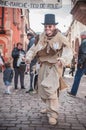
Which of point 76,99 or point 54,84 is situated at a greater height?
point 54,84

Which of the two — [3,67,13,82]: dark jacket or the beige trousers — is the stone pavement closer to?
the beige trousers

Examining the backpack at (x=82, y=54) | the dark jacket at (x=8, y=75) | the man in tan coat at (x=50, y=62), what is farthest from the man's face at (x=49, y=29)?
the dark jacket at (x=8, y=75)

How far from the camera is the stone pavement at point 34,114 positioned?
629 cm

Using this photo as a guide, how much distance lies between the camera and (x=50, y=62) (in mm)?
6746

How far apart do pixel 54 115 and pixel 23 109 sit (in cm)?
142

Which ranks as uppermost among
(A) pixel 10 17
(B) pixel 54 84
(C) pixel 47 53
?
(C) pixel 47 53

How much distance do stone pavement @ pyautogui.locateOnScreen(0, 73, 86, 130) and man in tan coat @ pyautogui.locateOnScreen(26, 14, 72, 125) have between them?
268 mm

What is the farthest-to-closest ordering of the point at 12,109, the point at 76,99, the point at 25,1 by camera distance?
1. the point at 76,99
2. the point at 12,109
3. the point at 25,1

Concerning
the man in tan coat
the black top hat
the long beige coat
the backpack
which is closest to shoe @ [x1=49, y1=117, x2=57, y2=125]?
the man in tan coat

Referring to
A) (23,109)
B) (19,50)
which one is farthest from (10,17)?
(23,109)

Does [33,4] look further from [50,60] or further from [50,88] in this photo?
[50,88]

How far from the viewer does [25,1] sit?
21.2 feet

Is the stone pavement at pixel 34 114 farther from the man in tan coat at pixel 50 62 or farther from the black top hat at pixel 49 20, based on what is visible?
the black top hat at pixel 49 20

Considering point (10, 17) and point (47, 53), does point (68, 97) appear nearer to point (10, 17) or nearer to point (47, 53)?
point (47, 53)
